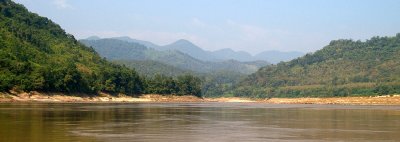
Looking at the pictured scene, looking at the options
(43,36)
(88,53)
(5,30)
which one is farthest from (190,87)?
(5,30)

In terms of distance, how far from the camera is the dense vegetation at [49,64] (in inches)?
3726

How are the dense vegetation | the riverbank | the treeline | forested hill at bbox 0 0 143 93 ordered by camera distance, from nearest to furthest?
1. the riverbank
2. forested hill at bbox 0 0 143 93
3. the dense vegetation
4. the treeline

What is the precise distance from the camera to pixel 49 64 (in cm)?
11262

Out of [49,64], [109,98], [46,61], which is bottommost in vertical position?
[109,98]

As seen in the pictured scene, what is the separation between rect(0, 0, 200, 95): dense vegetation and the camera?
94650mm

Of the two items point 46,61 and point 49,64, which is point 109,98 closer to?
point 49,64

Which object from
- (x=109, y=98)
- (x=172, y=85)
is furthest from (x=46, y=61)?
(x=172, y=85)

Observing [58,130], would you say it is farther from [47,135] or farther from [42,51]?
[42,51]

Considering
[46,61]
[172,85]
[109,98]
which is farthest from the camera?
[172,85]

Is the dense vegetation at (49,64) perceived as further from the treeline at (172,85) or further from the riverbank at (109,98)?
the riverbank at (109,98)

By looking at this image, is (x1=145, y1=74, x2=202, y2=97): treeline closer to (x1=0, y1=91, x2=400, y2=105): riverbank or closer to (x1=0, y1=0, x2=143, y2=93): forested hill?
(x1=0, y1=91, x2=400, y2=105): riverbank

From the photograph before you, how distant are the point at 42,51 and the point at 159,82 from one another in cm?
4336

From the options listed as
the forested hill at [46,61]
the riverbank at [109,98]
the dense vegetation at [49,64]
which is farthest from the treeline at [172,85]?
the forested hill at [46,61]

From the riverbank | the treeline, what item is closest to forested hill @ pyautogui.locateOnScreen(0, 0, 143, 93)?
the riverbank
